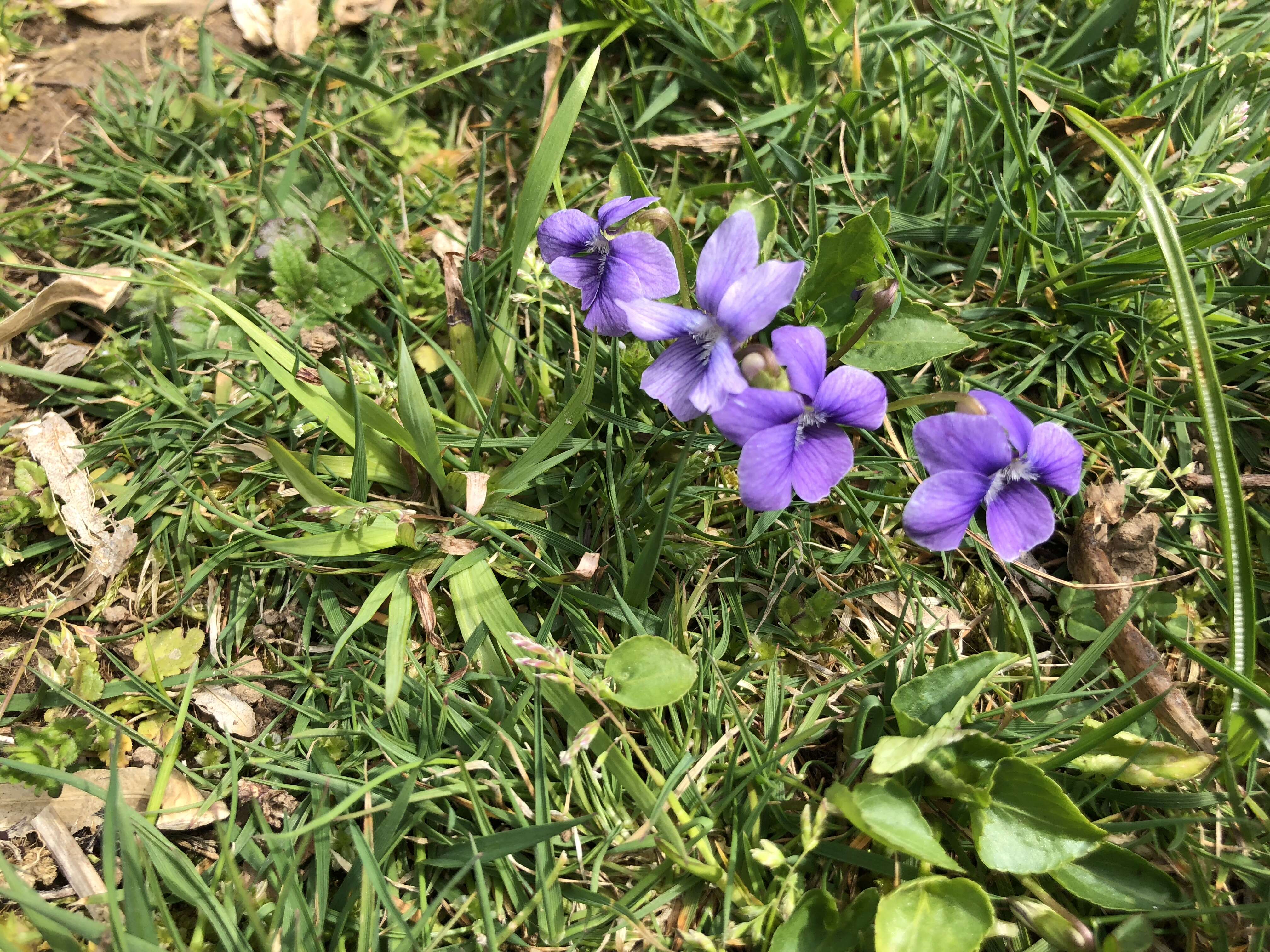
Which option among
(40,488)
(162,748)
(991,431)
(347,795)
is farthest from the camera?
(40,488)

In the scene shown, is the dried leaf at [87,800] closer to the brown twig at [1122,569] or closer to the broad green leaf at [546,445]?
the broad green leaf at [546,445]

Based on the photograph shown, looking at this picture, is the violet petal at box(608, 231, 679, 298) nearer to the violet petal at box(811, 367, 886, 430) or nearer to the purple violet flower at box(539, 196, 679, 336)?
the purple violet flower at box(539, 196, 679, 336)

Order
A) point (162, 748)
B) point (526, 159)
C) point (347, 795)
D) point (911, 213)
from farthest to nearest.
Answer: point (526, 159) < point (911, 213) < point (162, 748) < point (347, 795)

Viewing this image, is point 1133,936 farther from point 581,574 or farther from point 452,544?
point 452,544

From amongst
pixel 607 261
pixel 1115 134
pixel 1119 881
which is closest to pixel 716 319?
pixel 607 261

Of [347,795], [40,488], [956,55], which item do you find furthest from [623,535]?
[956,55]

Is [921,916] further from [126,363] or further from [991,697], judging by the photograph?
[126,363]

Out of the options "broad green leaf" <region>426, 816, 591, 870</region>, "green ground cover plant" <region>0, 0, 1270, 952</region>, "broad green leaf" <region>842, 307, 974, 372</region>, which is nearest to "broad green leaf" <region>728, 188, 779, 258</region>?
"green ground cover plant" <region>0, 0, 1270, 952</region>
